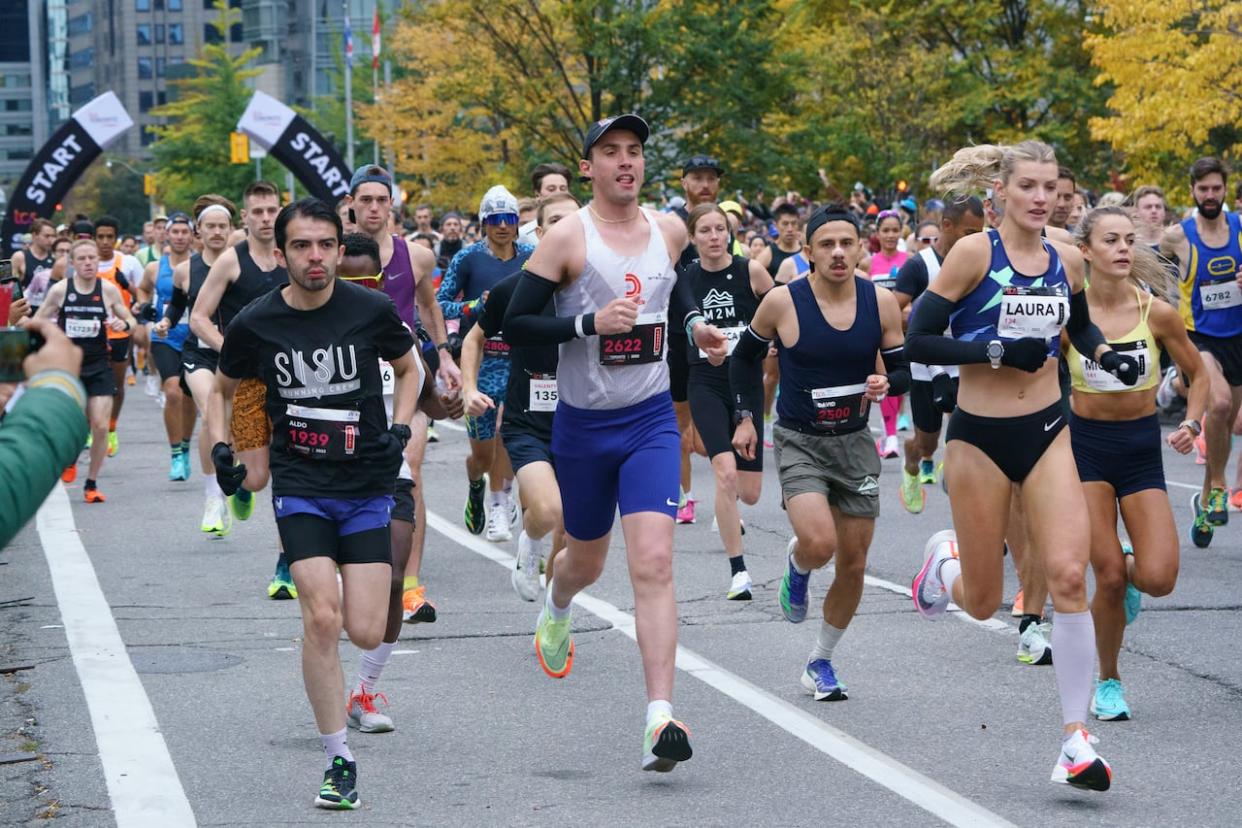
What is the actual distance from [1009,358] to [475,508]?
19.7ft

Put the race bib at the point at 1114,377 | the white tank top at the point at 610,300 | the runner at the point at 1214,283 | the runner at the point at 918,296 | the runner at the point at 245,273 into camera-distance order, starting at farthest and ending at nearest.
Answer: the runner at the point at 1214,283 < the runner at the point at 245,273 < the runner at the point at 918,296 < the race bib at the point at 1114,377 < the white tank top at the point at 610,300

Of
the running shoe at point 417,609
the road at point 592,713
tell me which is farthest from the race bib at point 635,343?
the running shoe at point 417,609

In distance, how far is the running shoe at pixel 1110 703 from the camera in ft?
23.4

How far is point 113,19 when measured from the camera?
6299 inches

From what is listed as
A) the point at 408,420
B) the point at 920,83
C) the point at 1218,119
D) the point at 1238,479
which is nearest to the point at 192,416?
the point at 1238,479

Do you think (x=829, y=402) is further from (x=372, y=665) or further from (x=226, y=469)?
(x=226, y=469)

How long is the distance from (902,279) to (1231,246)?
2638 millimetres

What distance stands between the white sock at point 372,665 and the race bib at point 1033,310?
98.4 inches

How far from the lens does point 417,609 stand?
9.32 metres

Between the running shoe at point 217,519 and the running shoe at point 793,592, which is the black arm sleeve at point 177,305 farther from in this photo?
the running shoe at point 793,592

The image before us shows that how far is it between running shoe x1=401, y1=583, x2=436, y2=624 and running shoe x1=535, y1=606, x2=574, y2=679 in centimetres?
172

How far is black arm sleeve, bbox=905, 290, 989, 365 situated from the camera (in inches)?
268

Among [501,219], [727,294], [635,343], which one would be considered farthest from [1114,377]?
[501,219]

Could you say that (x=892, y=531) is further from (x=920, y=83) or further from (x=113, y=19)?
(x=113, y=19)
